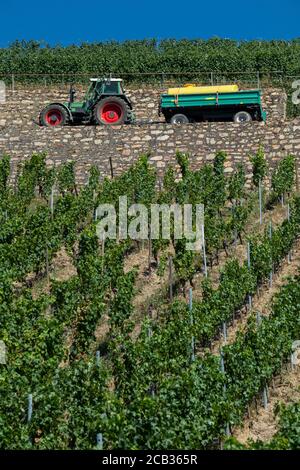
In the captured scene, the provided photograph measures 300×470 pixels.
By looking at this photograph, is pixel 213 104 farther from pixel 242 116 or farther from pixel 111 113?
pixel 111 113

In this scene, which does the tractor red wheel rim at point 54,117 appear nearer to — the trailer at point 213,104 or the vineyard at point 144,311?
the vineyard at point 144,311

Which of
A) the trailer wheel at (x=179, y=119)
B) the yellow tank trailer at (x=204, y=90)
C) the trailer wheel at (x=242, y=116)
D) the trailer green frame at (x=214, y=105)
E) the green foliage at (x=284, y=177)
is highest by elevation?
the yellow tank trailer at (x=204, y=90)

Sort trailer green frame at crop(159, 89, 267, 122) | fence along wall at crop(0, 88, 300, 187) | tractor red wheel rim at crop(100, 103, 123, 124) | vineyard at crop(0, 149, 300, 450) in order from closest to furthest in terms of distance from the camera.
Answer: vineyard at crop(0, 149, 300, 450), fence along wall at crop(0, 88, 300, 187), trailer green frame at crop(159, 89, 267, 122), tractor red wheel rim at crop(100, 103, 123, 124)

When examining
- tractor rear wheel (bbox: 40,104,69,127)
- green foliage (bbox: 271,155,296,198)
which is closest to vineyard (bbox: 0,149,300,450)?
green foliage (bbox: 271,155,296,198)

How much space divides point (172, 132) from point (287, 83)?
876cm

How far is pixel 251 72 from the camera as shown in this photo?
34.1 meters

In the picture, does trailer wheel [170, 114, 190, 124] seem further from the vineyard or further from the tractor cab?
the vineyard

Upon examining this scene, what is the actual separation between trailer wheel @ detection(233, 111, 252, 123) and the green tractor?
273 centimetres

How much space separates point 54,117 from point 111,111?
1562 mm

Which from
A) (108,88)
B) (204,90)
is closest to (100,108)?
(108,88)

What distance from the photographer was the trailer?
26.6 m

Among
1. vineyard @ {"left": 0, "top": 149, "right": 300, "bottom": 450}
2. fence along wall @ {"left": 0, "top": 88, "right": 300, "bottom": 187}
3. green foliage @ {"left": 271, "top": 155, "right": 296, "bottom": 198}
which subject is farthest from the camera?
fence along wall @ {"left": 0, "top": 88, "right": 300, "bottom": 187}

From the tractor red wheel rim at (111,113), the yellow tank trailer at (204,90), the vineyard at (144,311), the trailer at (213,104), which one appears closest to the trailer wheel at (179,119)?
Result: the trailer at (213,104)

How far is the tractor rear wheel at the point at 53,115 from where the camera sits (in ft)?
88.8
